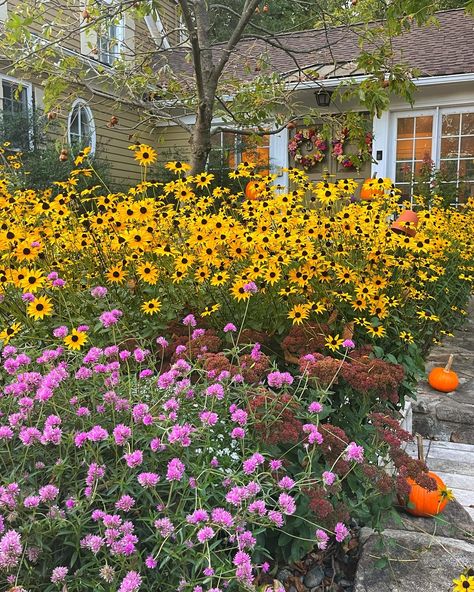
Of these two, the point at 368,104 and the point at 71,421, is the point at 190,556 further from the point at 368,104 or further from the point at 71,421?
the point at 368,104

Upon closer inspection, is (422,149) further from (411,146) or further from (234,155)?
(234,155)

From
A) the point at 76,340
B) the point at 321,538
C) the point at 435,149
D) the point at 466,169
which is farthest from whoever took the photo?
the point at 435,149

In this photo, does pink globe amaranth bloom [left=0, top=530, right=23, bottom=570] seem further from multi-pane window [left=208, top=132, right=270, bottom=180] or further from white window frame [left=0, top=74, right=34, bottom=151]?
multi-pane window [left=208, top=132, right=270, bottom=180]

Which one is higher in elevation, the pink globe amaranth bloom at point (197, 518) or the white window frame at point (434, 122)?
the white window frame at point (434, 122)

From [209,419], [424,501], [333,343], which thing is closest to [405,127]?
[333,343]

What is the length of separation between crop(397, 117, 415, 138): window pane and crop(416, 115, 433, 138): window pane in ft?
0.32

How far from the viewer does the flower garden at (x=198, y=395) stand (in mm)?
1175

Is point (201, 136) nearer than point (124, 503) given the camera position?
No

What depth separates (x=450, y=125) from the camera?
28.8 ft

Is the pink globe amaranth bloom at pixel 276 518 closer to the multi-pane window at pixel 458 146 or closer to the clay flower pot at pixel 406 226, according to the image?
the clay flower pot at pixel 406 226

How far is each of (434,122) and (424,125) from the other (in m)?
0.23

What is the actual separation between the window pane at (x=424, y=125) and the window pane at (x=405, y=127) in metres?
0.10

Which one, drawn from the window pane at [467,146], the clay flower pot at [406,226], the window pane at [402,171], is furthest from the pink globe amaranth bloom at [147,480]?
the window pane at [467,146]

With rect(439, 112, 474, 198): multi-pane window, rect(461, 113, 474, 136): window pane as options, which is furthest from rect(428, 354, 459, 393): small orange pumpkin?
rect(461, 113, 474, 136): window pane
